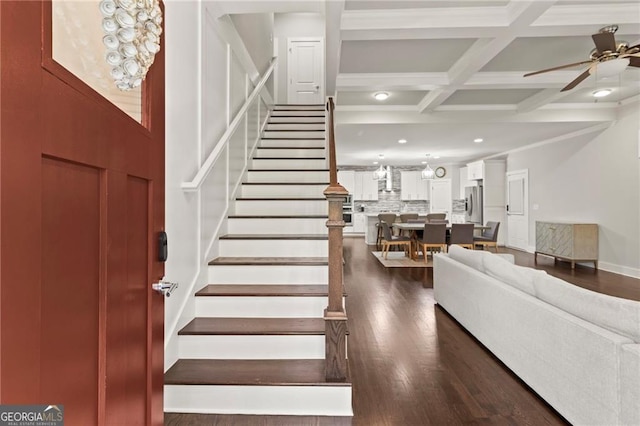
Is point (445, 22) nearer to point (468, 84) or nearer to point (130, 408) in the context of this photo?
point (468, 84)

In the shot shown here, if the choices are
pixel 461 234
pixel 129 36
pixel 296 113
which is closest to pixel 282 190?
pixel 296 113

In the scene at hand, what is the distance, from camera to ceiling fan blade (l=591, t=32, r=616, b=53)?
9.20 feet

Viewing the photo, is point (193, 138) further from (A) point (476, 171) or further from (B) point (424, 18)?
(A) point (476, 171)

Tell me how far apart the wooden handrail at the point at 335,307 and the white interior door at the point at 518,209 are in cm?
858

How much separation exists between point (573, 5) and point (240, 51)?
312 cm

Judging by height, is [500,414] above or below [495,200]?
below

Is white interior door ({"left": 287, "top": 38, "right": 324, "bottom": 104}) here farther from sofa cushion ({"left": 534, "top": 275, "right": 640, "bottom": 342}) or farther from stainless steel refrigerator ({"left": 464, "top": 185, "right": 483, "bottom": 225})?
sofa cushion ({"left": 534, "top": 275, "right": 640, "bottom": 342})

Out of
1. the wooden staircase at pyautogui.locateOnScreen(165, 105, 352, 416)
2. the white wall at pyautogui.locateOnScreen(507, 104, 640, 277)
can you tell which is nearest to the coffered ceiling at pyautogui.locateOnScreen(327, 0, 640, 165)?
the white wall at pyautogui.locateOnScreen(507, 104, 640, 277)

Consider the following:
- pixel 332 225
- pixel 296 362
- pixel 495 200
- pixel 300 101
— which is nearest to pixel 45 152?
pixel 332 225

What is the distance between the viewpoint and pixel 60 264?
80 cm

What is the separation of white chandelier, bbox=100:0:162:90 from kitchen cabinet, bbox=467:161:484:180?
1049 centimetres

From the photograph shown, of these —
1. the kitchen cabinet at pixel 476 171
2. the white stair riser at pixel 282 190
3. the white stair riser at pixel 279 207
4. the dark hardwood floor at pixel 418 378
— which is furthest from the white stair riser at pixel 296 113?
the kitchen cabinet at pixel 476 171

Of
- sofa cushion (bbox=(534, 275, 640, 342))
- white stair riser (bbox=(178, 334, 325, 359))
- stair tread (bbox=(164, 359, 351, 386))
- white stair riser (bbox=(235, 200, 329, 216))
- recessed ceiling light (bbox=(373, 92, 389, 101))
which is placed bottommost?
stair tread (bbox=(164, 359, 351, 386))

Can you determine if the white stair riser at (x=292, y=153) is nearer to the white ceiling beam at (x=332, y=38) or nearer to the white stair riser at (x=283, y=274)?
the white ceiling beam at (x=332, y=38)
